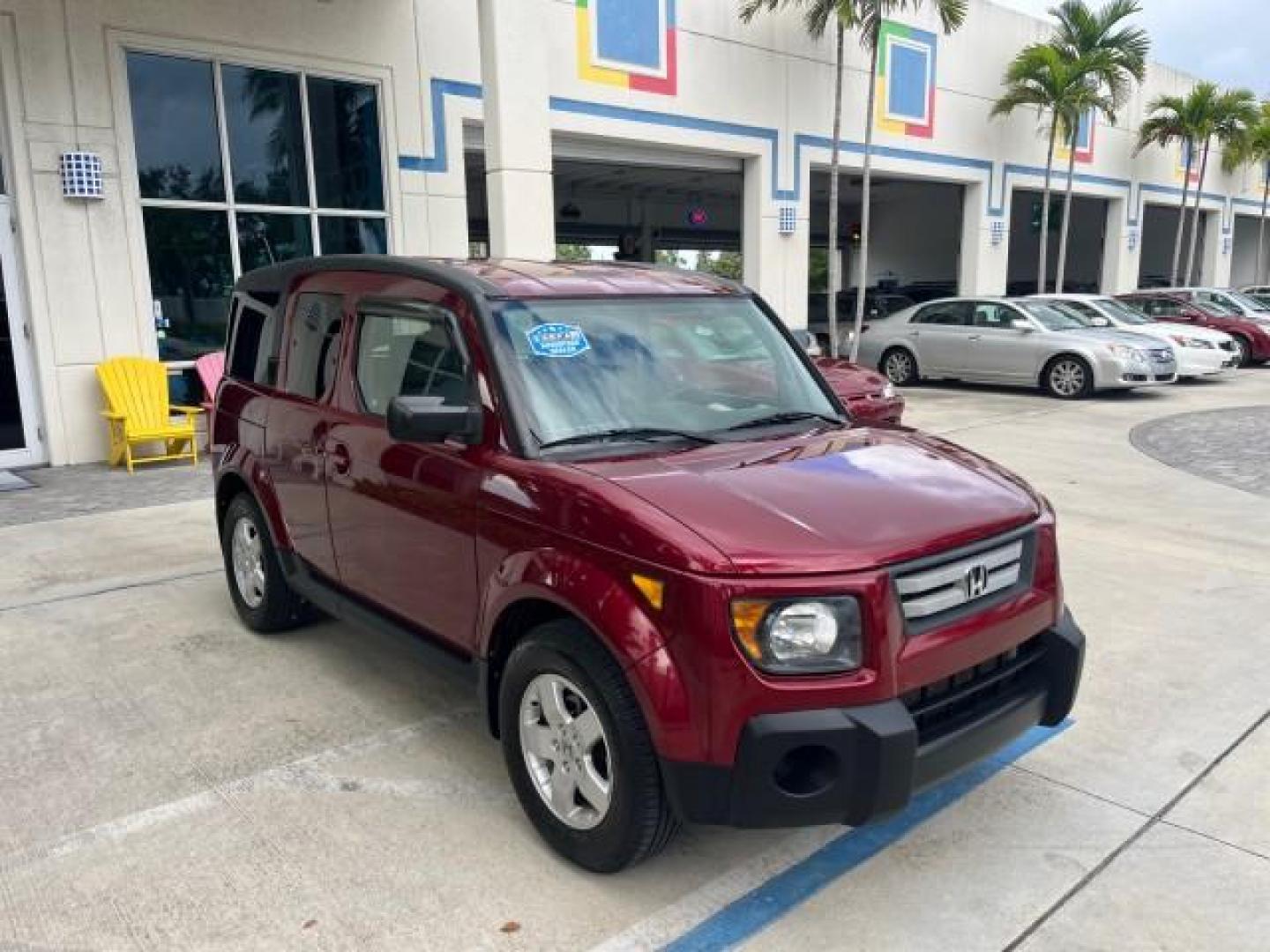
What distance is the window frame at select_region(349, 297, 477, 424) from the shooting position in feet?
11.3

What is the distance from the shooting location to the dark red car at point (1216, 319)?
19.2 meters

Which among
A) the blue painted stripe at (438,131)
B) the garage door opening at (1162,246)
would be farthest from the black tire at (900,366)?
the garage door opening at (1162,246)

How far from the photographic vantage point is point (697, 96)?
15.1 meters

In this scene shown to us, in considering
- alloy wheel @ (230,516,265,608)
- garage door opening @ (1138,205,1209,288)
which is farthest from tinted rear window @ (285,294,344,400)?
garage door opening @ (1138,205,1209,288)

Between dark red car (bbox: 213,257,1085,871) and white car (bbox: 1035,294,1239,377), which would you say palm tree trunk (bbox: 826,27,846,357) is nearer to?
white car (bbox: 1035,294,1239,377)

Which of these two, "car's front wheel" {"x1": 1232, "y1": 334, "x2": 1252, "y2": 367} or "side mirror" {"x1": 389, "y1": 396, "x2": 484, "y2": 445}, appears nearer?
"side mirror" {"x1": 389, "y1": 396, "x2": 484, "y2": 445}

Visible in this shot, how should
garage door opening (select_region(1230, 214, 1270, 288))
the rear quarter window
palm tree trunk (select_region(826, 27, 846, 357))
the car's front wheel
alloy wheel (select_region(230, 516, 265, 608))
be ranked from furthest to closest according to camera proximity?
1. garage door opening (select_region(1230, 214, 1270, 288))
2. the car's front wheel
3. palm tree trunk (select_region(826, 27, 846, 357))
4. alloy wheel (select_region(230, 516, 265, 608))
5. the rear quarter window

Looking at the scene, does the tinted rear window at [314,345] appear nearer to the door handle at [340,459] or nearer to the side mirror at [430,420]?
the door handle at [340,459]

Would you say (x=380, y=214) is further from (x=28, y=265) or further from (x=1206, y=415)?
(x=1206, y=415)

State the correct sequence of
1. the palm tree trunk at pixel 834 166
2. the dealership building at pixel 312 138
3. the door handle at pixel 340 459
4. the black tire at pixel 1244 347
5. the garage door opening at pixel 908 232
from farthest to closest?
the garage door opening at pixel 908 232 → the black tire at pixel 1244 347 → the palm tree trunk at pixel 834 166 → the dealership building at pixel 312 138 → the door handle at pixel 340 459

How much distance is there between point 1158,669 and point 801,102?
46.9 ft

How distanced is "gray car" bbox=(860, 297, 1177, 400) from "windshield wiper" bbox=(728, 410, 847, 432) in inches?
474

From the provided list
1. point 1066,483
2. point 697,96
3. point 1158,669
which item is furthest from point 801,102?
point 1158,669

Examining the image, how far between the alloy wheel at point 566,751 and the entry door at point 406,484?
46 cm
